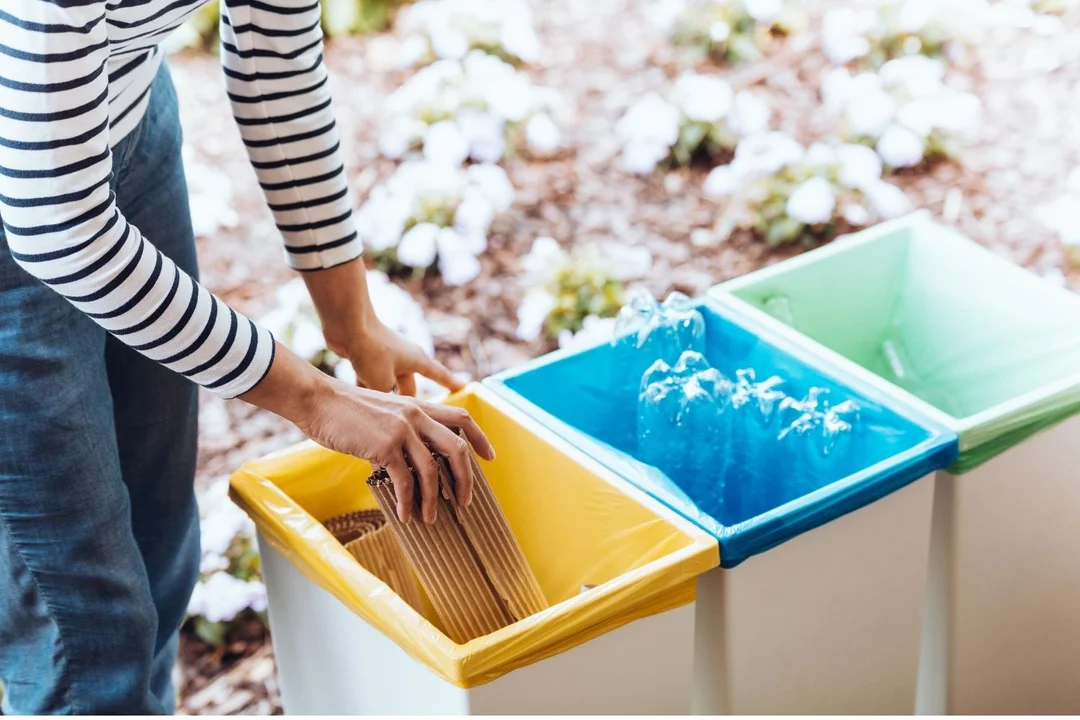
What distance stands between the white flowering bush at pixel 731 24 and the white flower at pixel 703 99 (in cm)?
26

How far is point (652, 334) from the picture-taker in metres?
1.61

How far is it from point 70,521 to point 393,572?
1.20ft

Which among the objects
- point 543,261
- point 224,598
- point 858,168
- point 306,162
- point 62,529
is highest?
point 306,162

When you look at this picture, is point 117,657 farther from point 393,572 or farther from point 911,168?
point 911,168

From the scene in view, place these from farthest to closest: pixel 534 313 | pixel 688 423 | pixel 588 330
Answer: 1. pixel 534 313
2. pixel 588 330
3. pixel 688 423

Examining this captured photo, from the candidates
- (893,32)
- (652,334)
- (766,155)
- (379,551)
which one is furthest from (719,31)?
(379,551)

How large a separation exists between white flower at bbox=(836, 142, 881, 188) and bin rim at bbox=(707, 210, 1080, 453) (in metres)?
0.81

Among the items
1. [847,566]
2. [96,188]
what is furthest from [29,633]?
[847,566]

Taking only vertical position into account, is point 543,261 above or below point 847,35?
below

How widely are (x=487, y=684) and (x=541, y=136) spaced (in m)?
1.89

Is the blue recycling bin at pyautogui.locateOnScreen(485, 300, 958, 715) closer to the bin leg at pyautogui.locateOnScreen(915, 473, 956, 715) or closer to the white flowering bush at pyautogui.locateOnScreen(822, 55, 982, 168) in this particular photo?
the bin leg at pyautogui.locateOnScreen(915, 473, 956, 715)

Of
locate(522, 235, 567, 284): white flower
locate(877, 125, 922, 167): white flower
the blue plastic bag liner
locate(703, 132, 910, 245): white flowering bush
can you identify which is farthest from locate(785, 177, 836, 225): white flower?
the blue plastic bag liner

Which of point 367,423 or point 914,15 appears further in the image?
point 914,15

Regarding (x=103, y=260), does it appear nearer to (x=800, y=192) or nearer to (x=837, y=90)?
(x=800, y=192)
